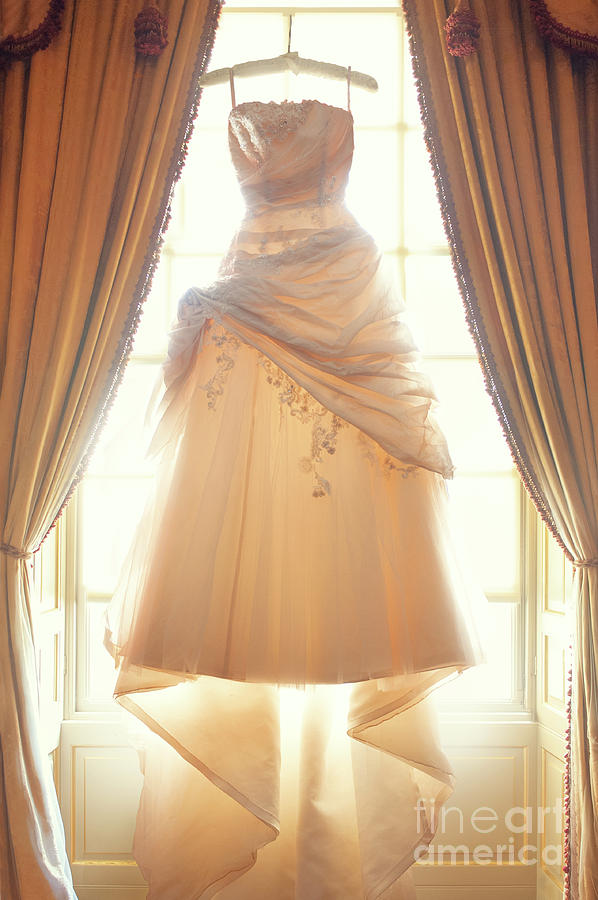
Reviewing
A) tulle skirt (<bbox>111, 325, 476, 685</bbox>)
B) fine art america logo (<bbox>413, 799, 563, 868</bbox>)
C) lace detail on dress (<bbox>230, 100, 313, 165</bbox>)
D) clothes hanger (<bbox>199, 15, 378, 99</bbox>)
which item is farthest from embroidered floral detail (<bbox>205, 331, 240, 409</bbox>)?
fine art america logo (<bbox>413, 799, 563, 868</bbox>)

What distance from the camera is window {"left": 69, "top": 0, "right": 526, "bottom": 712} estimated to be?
2145mm

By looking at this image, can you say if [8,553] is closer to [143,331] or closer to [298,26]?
[143,331]

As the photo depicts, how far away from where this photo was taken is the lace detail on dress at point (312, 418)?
1541 mm

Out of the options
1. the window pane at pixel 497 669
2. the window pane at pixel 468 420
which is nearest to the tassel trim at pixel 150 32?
the window pane at pixel 468 420

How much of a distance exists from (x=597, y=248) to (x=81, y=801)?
6.36ft

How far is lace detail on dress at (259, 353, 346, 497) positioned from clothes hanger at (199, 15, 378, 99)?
755mm

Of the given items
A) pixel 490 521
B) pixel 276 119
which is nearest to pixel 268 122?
pixel 276 119

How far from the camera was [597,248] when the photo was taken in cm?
187

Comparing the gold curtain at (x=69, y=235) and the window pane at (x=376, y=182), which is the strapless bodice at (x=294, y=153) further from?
the window pane at (x=376, y=182)

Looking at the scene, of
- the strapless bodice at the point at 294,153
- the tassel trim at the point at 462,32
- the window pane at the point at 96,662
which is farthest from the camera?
the window pane at the point at 96,662

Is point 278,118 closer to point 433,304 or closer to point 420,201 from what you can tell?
point 420,201

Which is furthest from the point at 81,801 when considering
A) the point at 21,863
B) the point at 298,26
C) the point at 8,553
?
the point at 298,26

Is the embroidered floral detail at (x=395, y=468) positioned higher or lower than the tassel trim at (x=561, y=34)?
lower

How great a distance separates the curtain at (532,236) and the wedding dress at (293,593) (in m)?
0.32
